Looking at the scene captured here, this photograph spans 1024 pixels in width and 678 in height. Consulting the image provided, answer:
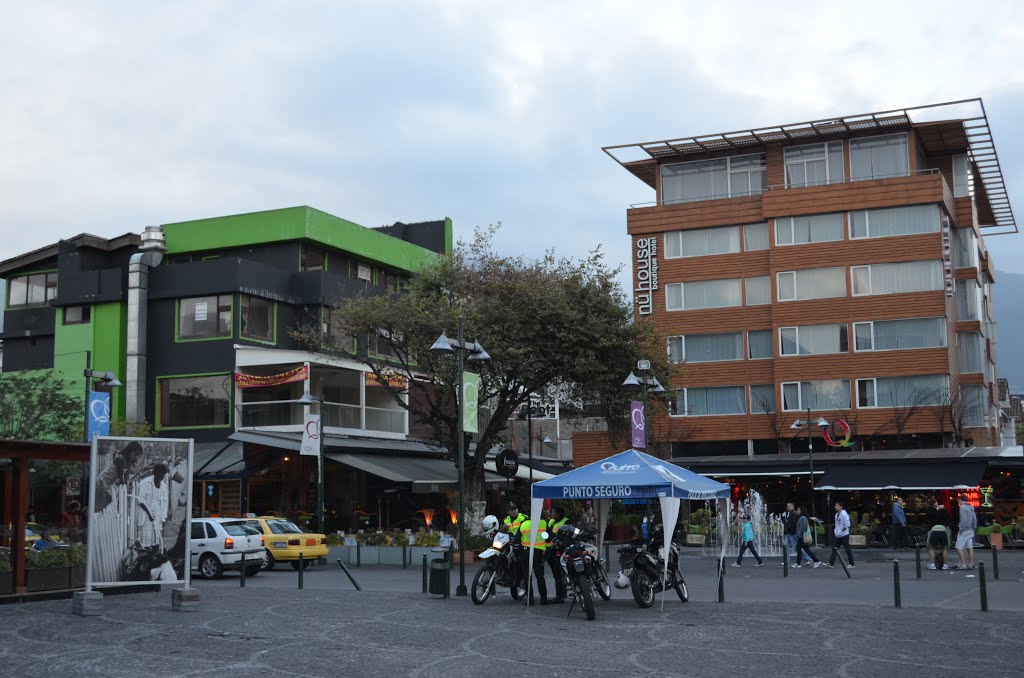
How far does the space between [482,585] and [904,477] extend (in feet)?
81.2

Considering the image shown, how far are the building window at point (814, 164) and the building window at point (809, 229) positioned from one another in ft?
6.07

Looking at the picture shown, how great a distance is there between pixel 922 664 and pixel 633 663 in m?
3.11

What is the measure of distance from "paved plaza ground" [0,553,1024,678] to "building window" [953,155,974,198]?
3232cm

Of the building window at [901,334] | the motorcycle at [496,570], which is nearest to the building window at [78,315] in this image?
the motorcycle at [496,570]

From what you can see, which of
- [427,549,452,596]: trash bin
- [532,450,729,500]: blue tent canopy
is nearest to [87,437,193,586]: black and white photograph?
[427,549,452,596]: trash bin

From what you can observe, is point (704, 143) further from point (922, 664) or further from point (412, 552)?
point (922, 664)

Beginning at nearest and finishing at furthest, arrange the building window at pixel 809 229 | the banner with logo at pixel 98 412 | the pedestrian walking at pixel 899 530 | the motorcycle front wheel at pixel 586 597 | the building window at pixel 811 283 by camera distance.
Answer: the motorcycle front wheel at pixel 586 597 → the banner with logo at pixel 98 412 → the pedestrian walking at pixel 899 530 → the building window at pixel 811 283 → the building window at pixel 809 229

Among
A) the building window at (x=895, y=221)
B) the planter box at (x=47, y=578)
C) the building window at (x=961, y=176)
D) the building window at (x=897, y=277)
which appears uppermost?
the building window at (x=961, y=176)

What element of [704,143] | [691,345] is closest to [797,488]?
[691,345]

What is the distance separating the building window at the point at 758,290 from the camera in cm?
5019

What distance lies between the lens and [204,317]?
140 feet

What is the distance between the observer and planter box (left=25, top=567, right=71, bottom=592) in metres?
20.3

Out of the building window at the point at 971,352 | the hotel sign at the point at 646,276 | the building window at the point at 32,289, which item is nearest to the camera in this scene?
the building window at the point at 32,289

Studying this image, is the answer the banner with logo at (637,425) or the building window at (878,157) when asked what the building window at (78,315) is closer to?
the banner with logo at (637,425)
